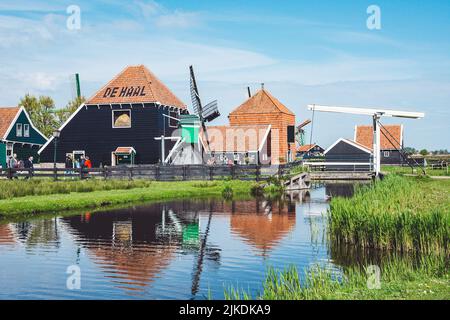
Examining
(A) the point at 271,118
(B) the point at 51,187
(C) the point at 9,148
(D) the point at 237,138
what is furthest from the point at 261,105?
(B) the point at 51,187

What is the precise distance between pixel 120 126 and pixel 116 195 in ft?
68.3

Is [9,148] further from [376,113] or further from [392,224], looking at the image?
Result: [392,224]

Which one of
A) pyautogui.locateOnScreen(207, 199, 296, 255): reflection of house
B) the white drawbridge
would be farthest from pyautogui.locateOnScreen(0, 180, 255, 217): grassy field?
the white drawbridge

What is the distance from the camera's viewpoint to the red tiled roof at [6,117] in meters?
53.9

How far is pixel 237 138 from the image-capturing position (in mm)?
54844

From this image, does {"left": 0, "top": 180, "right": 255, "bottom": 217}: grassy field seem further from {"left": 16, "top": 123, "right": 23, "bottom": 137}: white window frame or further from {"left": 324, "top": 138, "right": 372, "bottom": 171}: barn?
{"left": 324, "top": 138, "right": 372, "bottom": 171}: barn

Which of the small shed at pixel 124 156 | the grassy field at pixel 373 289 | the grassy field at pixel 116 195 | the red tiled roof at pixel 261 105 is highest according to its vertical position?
the red tiled roof at pixel 261 105

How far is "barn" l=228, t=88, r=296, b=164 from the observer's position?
5766 centimetres

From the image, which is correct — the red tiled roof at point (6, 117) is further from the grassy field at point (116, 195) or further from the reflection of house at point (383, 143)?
the reflection of house at point (383, 143)

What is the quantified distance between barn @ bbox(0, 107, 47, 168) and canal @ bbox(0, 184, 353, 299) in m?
32.2

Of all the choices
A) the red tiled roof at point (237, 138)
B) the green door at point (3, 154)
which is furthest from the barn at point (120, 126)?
the red tiled roof at point (237, 138)
